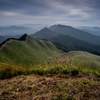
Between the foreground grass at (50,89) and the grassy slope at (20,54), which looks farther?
the grassy slope at (20,54)

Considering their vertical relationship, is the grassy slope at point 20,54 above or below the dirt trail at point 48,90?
below

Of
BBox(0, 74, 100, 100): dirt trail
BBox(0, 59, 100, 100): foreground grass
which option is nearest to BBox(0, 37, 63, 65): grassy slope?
BBox(0, 59, 100, 100): foreground grass

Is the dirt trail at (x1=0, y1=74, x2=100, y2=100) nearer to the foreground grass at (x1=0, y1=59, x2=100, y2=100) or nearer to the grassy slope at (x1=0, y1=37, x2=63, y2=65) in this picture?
the foreground grass at (x1=0, y1=59, x2=100, y2=100)

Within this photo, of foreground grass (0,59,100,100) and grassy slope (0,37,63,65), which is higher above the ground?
foreground grass (0,59,100,100)

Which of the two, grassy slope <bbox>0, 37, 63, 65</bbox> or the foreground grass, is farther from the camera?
grassy slope <bbox>0, 37, 63, 65</bbox>

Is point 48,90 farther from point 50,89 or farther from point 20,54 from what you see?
point 20,54

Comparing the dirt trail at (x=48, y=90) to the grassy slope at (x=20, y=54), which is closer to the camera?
the dirt trail at (x=48, y=90)

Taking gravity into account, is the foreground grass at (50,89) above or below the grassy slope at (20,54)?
above

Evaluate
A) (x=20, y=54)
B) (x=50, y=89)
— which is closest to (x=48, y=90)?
(x=50, y=89)

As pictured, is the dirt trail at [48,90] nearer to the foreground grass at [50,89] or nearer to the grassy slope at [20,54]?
the foreground grass at [50,89]

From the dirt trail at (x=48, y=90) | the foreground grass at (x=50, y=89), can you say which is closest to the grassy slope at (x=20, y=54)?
the foreground grass at (x=50, y=89)

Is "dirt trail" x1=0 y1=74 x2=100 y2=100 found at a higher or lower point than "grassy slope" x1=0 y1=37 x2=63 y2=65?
higher

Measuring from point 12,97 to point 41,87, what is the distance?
3.18 ft

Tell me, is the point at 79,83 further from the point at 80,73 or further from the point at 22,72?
the point at 22,72
